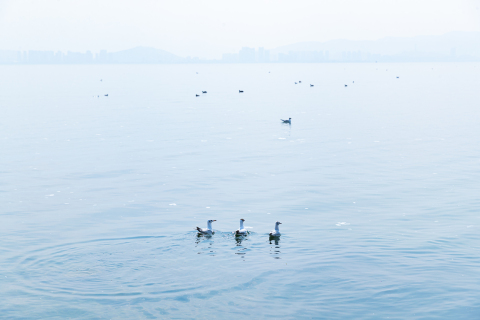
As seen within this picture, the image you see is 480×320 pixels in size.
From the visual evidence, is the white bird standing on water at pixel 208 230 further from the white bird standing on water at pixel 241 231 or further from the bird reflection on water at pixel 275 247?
the bird reflection on water at pixel 275 247

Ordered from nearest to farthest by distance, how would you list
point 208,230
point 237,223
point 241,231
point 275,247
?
point 275,247, point 241,231, point 208,230, point 237,223

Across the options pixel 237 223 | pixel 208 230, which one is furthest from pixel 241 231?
pixel 237 223

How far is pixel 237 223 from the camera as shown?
30.4 m

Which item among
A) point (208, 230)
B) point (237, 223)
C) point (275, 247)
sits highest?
point (208, 230)

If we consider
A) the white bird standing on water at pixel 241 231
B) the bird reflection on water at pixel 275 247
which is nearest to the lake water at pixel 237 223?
the bird reflection on water at pixel 275 247

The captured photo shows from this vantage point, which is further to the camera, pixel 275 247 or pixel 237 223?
pixel 237 223

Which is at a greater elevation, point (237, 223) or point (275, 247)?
point (237, 223)

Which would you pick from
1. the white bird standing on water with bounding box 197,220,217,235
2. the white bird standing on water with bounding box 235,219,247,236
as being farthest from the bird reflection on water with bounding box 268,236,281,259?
the white bird standing on water with bounding box 197,220,217,235

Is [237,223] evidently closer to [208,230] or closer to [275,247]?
[208,230]

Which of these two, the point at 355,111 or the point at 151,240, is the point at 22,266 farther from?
the point at 355,111

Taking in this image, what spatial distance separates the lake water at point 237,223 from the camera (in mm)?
20812

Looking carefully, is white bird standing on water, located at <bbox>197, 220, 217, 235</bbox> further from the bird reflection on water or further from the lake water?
the bird reflection on water

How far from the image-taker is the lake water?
20.8 metres

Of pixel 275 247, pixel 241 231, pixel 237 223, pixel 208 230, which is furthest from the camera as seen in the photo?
pixel 237 223
